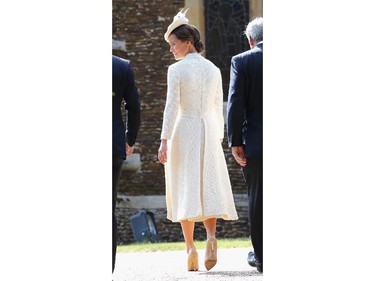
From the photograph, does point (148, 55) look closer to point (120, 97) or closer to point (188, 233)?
point (188, 233)

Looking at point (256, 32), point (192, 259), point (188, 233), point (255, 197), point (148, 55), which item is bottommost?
point (192, 259)

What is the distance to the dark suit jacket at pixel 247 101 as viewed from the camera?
7.79m

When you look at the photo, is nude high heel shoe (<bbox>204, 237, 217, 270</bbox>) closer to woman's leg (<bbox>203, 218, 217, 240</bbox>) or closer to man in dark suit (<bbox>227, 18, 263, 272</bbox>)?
woman's leg (<bbox>203, 218, 217, 240</bbox>)

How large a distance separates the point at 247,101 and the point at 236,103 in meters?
0.13

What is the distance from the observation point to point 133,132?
793 cm

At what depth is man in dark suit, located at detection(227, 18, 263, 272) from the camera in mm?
7797

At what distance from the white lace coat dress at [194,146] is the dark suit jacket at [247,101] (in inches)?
33.4

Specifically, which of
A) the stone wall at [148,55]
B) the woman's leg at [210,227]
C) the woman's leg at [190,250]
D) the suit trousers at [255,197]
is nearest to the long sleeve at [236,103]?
the suit trousers at [255,197]

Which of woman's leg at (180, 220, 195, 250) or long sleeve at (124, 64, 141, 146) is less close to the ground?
long sleeve at (124, 64, 141, 146)

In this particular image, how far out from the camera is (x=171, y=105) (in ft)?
28.2

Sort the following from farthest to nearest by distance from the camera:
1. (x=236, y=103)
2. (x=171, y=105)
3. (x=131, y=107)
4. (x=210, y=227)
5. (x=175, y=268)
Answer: (x=175, y=268) → (x=210, y=227) → (x=171, y=105) → (x=236, y=103) → (x=131, y=107)

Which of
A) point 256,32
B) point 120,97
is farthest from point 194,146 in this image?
point 120,97

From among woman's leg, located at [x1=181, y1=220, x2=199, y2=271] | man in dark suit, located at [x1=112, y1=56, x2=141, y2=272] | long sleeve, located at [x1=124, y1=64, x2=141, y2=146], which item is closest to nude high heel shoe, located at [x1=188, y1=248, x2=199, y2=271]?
woman's leg, located at [x1=181, y1=220, x2=199, y2=271]
